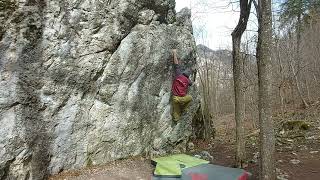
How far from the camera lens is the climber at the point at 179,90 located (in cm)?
1096

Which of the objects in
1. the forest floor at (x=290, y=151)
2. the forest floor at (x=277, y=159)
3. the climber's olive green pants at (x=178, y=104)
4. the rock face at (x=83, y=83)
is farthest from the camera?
the climber's olive green pants at (x=178, y=104)

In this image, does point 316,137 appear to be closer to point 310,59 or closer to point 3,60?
point 3,60

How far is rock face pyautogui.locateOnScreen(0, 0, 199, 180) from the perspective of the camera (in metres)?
7.66

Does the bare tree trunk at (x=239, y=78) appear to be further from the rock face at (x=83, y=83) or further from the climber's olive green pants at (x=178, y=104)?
the rock face at (x=83, y=83)

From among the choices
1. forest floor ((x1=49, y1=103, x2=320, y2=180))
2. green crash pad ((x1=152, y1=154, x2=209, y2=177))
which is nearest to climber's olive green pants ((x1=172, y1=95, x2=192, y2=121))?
forest floor ((x1=49, y1=103, x2=320, y2=180))

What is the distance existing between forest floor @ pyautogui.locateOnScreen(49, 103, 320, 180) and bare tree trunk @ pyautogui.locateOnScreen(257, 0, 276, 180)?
50.7 inches

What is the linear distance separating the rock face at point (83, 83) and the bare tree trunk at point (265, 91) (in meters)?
3.90

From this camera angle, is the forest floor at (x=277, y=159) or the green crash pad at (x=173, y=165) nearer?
the green crash pad at (x=173, y=165)

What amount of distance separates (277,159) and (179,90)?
338 cm

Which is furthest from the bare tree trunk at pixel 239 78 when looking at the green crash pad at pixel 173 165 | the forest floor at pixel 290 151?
the green crash pad at pixel 173 165

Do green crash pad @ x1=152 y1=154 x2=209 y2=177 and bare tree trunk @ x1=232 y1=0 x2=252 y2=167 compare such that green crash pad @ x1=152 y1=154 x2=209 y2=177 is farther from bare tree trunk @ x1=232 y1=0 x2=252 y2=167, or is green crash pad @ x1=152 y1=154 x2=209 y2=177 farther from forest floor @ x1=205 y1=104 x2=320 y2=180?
forest floor @ x1=205 y1=104 x2=320 y2=180

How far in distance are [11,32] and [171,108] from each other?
17.1 ft

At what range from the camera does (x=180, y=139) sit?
1148cm

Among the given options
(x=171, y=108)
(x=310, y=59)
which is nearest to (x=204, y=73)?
(x=171, y=108)
